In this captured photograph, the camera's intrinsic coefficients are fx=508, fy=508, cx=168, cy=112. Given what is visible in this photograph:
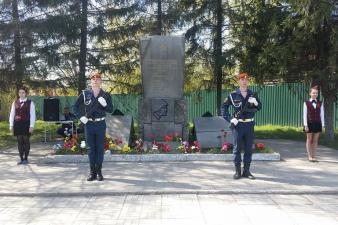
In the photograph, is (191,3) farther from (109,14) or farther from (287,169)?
(287,169)

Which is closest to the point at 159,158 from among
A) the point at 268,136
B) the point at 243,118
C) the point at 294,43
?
the point at 243,118

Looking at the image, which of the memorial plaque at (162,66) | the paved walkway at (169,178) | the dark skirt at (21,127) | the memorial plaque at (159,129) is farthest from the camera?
the memorial plaque at (162,66)

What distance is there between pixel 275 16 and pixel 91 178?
8873 millimetres

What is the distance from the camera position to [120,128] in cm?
1363

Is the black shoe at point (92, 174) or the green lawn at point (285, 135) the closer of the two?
the black shoe at point (92, 174)

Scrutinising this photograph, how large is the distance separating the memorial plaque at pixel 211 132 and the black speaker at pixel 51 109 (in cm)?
512

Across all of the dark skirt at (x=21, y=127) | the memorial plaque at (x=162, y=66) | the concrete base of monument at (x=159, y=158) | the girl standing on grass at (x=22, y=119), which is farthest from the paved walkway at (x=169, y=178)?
the memorial plaque at (x=162, y=66)

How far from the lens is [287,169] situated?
413 inches

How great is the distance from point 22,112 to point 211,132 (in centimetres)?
477

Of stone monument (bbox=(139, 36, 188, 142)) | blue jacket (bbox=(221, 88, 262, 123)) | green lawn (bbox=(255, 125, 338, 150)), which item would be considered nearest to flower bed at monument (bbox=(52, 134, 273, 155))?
stone monument (bbox=(139, 36, 188, 142))

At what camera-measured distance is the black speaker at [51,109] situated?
1647 cm

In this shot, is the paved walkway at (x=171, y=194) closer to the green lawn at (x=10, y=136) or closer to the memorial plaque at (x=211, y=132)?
the memorial plaque at (x=211, y=132)

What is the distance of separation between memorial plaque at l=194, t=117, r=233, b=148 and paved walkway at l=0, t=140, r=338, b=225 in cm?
157

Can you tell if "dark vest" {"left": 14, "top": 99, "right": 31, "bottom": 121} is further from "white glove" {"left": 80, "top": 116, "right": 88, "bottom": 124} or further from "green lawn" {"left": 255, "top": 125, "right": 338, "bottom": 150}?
"green lawn" {"left": 255, "top": 125, "right": 338, "bottom": 150}
